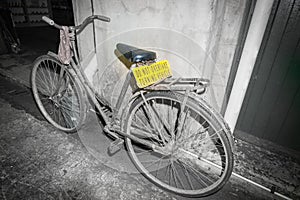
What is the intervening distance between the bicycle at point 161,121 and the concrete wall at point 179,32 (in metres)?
0.33

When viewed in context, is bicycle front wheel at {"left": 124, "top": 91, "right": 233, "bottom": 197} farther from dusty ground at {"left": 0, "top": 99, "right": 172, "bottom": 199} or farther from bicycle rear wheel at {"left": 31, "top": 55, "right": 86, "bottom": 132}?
bicycle rear wheel at {"left": 31, "top": 55, "right": 86, "bottom": 132}

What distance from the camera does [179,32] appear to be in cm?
232

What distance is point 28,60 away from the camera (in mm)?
6523

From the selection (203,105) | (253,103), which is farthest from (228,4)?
(253,103)

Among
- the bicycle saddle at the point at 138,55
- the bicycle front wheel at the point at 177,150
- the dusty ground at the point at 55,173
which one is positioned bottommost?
the dusty ground at the point at 55,173

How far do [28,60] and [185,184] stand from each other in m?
6.81

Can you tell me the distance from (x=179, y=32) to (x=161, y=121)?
117 cm

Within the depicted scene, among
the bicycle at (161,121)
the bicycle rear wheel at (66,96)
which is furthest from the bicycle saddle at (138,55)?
the bicycle rear wheel at (66,96)

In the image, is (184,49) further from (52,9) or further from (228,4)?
(52,9)

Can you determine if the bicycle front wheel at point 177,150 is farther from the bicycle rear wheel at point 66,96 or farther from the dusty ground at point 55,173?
the bicycle rear wheel at point 66,96

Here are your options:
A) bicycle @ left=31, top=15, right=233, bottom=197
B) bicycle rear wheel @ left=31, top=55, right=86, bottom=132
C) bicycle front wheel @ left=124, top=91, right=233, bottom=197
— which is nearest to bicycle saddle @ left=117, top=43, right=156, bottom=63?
bicycle @ left=31, top=15, right=233, bottom=197

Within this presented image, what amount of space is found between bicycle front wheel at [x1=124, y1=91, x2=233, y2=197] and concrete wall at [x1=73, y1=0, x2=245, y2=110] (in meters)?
0.51

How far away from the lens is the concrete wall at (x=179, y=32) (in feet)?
6.72

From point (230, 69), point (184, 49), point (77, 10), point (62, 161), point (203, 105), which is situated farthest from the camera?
point (77, 10)
